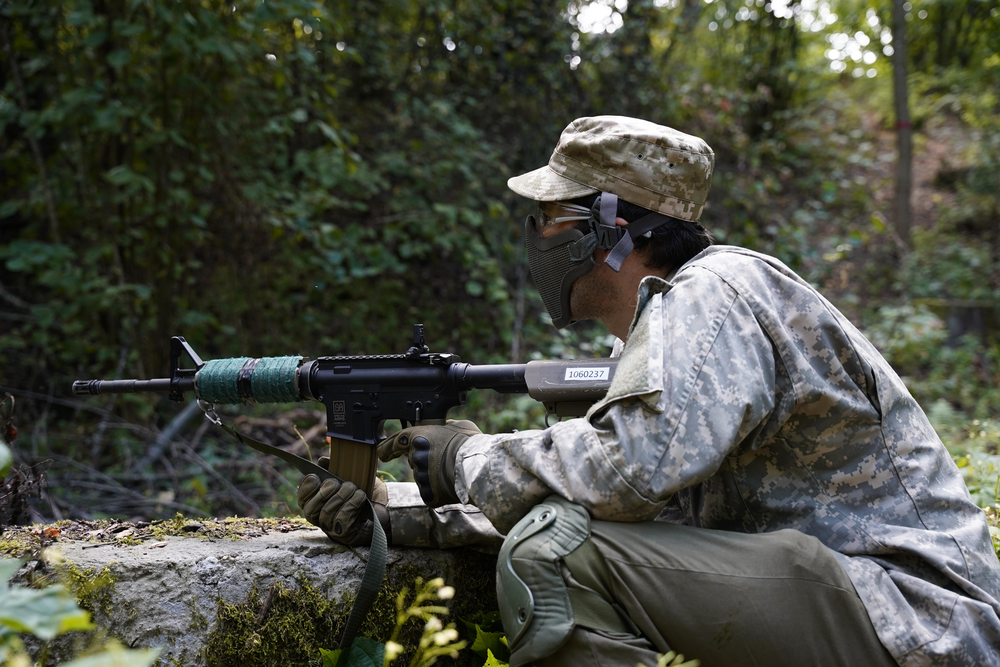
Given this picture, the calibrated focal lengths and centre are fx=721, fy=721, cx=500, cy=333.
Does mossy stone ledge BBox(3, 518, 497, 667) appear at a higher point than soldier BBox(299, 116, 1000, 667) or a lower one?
lower

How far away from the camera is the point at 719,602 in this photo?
1.86 m

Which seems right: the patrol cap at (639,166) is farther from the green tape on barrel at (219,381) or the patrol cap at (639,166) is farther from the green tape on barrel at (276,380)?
the green tape on barrel at (219,381)

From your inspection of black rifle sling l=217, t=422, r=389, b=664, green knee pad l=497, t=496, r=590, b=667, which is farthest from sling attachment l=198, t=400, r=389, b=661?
green knee pad l=497, t=496, r=590, b=667

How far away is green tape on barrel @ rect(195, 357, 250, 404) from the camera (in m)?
2.75

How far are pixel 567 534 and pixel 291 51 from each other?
18.2 ft

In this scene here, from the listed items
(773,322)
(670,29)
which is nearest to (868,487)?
(773,322)

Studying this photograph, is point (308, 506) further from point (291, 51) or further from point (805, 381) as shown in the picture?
point (291, 51)

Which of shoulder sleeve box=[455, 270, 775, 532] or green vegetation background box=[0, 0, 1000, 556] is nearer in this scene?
shoulder sleeve box=[455, 270, 775, 532]

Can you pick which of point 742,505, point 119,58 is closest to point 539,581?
point 742,505

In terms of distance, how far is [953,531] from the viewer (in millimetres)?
1930

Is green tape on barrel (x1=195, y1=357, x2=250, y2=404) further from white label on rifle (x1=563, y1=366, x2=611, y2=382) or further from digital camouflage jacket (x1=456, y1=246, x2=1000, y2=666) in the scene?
white label on rifle (x1=563, y1=366, x2=611, y2=382)

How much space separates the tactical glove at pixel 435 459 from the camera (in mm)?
2309

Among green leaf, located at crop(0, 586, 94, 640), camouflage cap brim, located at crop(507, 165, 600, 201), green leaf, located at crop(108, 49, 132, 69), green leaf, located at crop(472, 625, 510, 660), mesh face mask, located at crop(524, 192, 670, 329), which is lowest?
green leaf, located at crop(472, 625, 510, 660)

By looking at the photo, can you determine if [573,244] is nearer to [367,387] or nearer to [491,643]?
[367,387]
